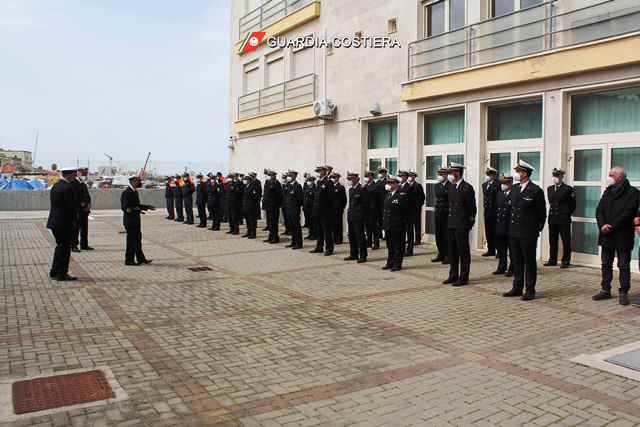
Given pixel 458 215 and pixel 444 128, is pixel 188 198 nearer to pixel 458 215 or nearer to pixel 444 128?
pixel 444 128

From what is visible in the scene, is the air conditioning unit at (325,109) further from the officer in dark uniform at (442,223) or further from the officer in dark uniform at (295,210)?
the officer in dark uniform at (442,223)

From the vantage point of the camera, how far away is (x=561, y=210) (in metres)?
10.6

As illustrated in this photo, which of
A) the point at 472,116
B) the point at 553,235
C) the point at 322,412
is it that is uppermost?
the point at 472,116

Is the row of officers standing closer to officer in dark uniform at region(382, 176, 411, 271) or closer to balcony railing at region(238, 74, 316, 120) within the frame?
officer in dark uniform at region(382, 176, 411, 271)

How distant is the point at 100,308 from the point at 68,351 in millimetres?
1972

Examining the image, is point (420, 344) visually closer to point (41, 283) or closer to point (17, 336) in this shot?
point (17, 336)

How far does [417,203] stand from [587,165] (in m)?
3.84

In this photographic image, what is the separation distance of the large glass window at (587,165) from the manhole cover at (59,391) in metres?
9.26

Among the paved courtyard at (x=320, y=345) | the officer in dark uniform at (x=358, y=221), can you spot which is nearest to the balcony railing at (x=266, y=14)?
the officer in dark uniform at (x=358, y=221)

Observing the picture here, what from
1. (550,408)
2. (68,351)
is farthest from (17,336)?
(550,408)

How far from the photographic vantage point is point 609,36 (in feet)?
33.5

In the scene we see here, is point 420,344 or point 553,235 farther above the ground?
point 553,235

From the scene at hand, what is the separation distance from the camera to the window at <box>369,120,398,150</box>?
16109 mm

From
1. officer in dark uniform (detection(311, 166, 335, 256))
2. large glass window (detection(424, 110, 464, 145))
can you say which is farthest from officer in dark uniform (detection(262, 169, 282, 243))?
large glass window (detection(424, 110, 464, 145))
